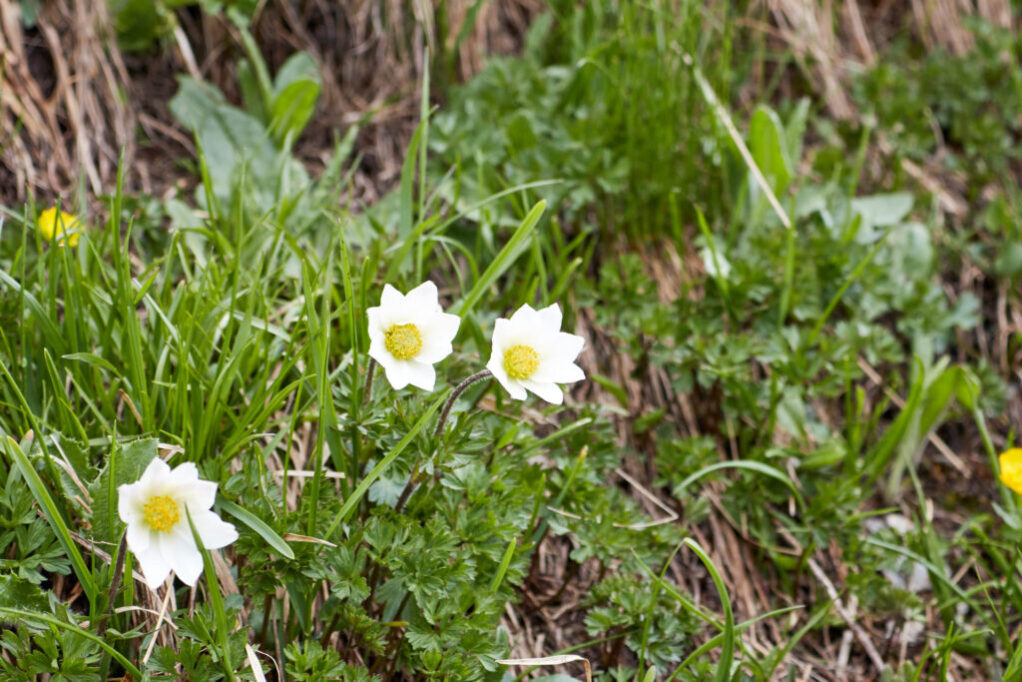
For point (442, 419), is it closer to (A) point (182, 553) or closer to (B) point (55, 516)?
(A) point (182, 553)

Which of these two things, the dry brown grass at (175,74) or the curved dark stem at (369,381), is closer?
the curved dark stem at (369,381)

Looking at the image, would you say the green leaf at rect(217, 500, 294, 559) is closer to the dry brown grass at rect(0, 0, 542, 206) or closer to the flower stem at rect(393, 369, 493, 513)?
the flower stem at rect(393, 369, 493, 513)

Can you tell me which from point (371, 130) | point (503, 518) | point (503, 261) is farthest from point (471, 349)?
point (371, 130)

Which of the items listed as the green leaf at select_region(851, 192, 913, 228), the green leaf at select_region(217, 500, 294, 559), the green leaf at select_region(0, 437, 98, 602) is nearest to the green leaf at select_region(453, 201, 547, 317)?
the green leaf at select_region(217, 500, 294, 559)

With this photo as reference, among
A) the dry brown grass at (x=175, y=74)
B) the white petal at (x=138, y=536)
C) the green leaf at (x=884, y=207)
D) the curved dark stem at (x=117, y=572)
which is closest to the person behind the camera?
the white petal at (x=138, y=536)

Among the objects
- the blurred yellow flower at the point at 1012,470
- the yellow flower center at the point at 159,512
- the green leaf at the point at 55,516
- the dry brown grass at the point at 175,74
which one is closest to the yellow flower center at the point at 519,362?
the yellow flower center at the point at 159,512

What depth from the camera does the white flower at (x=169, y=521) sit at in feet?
4.33

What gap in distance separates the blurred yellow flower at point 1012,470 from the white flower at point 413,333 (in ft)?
4.65

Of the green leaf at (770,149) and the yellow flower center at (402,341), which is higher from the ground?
the yellow flower center at (402,341)

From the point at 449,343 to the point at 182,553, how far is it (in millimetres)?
561

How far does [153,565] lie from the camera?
1.36 meters

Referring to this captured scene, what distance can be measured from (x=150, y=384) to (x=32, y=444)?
269 mm

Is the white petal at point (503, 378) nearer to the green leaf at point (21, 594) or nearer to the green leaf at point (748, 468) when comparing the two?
the green leaf at point (748, 468)

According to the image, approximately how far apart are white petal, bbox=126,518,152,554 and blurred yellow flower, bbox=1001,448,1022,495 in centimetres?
187
